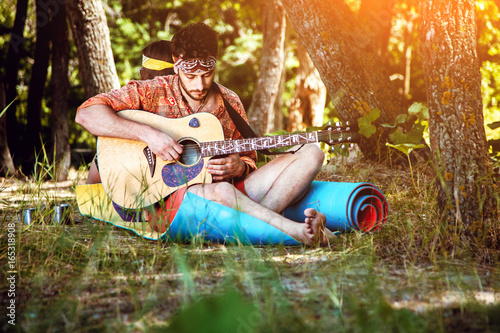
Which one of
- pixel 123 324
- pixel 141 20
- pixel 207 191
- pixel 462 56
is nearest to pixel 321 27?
pixel 462 56

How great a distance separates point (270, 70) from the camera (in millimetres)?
8781

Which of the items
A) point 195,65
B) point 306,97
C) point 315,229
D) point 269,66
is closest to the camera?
point 315,229

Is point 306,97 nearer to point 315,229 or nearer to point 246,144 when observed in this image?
point 246,144

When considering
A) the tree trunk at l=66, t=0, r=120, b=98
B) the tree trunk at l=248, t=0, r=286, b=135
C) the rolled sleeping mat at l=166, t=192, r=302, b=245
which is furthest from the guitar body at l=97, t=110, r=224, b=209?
the tree trunk at l=248, t=0, r=286, b=135

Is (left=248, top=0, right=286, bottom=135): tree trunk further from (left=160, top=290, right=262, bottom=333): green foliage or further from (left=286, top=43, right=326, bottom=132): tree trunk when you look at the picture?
(left=160, top=290, right=262, bottom=333): green foliage

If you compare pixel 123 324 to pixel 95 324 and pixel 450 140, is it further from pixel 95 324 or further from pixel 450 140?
pixel 450 140

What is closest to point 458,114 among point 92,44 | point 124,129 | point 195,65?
point 195,65

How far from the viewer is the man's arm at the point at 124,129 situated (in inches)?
119

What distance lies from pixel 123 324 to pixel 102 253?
91 cm

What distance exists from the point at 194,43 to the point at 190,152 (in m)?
0.76

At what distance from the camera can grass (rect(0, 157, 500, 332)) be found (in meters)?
1.62

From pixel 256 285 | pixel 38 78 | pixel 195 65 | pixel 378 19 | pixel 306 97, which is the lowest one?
pixel 256 285

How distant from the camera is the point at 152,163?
309cm

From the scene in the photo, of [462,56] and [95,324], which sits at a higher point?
[462,56]
